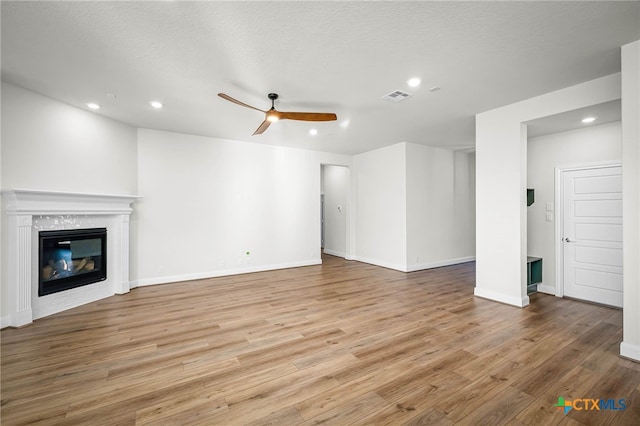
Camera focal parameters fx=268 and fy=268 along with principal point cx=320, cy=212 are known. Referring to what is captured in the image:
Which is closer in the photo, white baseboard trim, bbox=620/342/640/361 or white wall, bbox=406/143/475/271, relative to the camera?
white baseboard trim, bbox=620/342/640/361

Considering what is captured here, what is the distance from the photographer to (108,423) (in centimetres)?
169

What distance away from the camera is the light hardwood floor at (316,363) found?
1805 millimetres

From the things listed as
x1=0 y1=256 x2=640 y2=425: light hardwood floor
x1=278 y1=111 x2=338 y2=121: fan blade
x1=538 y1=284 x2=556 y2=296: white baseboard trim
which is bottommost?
x1=0 y1=256 x2=640 y2=425: light hardwood floor

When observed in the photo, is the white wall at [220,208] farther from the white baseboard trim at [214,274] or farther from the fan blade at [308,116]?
the fan blade at [308,116]

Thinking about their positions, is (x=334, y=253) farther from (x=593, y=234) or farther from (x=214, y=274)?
(x=593, y=234)

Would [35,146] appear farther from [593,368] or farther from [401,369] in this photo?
[593,368]

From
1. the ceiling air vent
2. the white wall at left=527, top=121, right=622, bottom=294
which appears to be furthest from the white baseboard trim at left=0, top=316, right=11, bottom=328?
the white wall at left=527, top=121, right=622, bottom=294

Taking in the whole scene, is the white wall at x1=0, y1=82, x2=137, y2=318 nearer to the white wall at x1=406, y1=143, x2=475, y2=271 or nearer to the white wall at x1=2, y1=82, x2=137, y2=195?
the white wall at x1=2, y1=82, x2=137, y2=195

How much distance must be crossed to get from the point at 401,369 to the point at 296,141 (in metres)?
4.75

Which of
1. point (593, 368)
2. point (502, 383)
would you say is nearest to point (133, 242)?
point (502, 383)

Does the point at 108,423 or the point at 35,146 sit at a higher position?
the point at 35,146

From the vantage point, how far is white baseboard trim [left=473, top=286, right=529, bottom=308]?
3.76 meters

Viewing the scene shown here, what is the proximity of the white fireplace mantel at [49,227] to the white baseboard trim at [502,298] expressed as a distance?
18.8 feet

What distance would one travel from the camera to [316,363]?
2377mm
